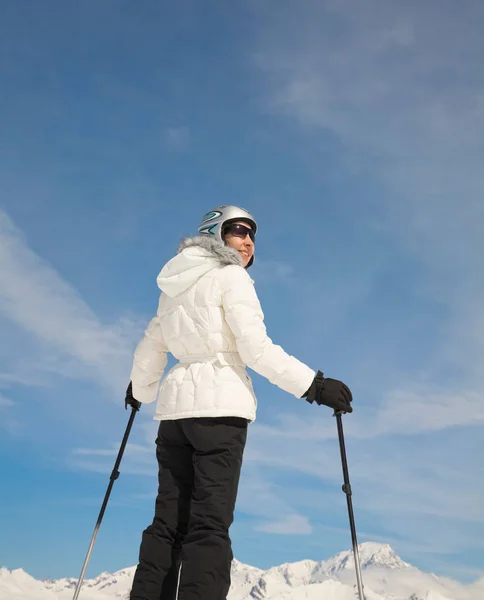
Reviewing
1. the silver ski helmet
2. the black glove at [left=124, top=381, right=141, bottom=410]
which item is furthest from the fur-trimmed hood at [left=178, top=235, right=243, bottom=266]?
the black glove at [left=124, top=381, right=141, bottom=410]

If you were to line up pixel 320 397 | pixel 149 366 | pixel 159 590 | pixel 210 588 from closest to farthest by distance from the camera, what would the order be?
pixel 210 588
pixel 159 590
pixel 320 397
pixel 149 366

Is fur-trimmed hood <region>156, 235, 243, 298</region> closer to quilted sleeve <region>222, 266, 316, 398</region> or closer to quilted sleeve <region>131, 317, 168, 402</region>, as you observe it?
quilted sleeve <region>222, 266, 316, 398</region>

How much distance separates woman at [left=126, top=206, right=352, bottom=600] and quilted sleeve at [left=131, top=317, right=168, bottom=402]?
0.32 meters

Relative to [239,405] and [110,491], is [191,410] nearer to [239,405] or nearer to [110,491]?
[239,405]

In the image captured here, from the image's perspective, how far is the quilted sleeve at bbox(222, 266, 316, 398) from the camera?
4.48m

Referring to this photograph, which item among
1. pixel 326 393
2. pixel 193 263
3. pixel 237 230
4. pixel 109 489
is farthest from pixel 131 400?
pixel 326 393

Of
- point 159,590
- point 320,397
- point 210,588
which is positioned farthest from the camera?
point 320,397

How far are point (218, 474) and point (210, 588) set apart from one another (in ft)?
2.55

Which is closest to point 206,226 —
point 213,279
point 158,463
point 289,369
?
point 213,279

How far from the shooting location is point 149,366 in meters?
5.42

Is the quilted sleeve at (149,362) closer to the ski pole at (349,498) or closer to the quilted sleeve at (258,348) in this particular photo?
the quilted sleeve at (258,348)

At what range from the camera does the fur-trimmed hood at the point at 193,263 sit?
4.80 metres

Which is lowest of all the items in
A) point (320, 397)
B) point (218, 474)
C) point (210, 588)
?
point (210, 588)

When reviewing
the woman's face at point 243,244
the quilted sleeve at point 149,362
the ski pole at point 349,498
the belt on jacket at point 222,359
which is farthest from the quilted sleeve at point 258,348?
the quilted sleeve at point 149,362
